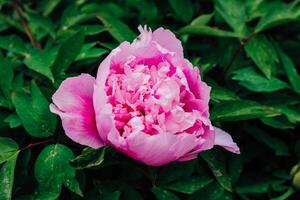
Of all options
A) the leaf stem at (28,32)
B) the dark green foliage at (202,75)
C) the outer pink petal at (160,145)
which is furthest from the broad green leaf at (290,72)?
the leaf stem at (28,32)

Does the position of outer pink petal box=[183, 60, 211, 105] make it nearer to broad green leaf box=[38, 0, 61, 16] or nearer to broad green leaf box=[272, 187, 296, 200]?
broad green leaf box=[272, 187, 296, 200]

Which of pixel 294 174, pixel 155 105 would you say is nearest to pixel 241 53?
pixel 294 174

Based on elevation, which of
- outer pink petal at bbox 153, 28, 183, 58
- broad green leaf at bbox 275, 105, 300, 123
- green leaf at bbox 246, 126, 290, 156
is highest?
outer pink petal at bbox 153, 28, 183, 58

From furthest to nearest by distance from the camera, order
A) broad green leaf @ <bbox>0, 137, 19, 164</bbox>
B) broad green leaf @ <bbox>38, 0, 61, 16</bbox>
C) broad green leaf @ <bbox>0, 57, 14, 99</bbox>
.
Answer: broad green leaf @ <bbox>38, 0, 61, 16</bbox>
broad green leaf @ <bbox>0, 57, 14, 99</bbox>
broad green leaf @ <bbox>0, 137, 19, 164</bbox>

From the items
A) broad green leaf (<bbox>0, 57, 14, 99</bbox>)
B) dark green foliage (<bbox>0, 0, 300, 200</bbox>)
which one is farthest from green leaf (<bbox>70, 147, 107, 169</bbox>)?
broad green leaf (<bbox>0, 57, 14, 99</bbox>)

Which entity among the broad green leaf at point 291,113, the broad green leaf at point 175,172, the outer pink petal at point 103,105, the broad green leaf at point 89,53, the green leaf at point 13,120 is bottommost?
the broad green leaf at point 175,172

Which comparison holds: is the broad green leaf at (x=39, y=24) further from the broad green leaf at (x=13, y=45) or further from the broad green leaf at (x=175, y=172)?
the broad green leaf at (x=175, y=172)

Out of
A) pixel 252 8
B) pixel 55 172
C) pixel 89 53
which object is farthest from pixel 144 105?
pixel 252 8
